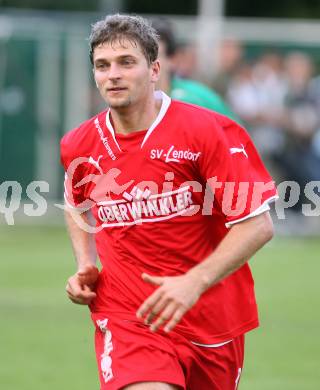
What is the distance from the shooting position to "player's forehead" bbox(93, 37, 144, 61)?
5395 mm

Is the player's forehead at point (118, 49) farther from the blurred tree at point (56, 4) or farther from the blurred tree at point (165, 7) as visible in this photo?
the blurred tree at point (165, 7)

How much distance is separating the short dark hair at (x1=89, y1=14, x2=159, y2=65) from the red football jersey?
0.26 m

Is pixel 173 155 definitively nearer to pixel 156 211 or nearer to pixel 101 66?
pixel 156 211

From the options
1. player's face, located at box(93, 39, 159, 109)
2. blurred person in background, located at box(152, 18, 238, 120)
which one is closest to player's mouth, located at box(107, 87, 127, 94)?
player's face, located at box(93, 39, 159, 109)

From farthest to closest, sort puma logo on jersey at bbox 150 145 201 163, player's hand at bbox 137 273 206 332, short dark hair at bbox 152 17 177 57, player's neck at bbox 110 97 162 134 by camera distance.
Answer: short dark hair at bbox 152 17 177 57 < player's neck at bbox 110 97 162 134 < puma logo on jersey at bbox 150 145 201 163 < player's hand at bbox 137 273 206 332

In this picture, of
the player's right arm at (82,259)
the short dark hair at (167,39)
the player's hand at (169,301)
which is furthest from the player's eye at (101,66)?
the short dark hair at (167,39)

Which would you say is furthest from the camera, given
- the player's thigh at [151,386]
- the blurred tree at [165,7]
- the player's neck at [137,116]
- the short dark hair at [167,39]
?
the blurred tree at [165,7]

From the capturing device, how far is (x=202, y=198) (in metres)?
5.48

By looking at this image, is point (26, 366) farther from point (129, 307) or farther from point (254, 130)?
point (254, 130)

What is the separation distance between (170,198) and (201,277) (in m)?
0.61

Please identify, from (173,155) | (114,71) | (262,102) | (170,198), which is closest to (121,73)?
(114,71)

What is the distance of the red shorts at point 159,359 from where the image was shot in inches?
209

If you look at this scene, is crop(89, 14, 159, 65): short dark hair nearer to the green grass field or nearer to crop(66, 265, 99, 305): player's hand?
crop(66, 265, 99, 305): player's hand

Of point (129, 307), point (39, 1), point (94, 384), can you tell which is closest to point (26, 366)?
point (94, 384)
